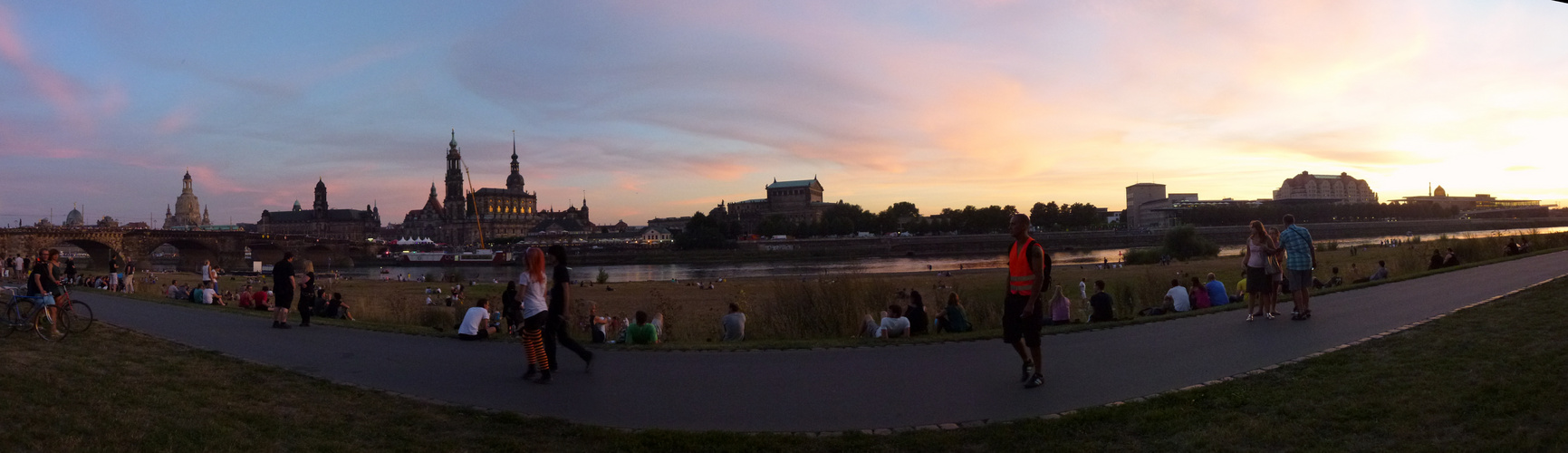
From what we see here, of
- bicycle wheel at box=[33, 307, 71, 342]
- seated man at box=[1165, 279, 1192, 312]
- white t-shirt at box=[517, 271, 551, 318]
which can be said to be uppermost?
white t-shirt at box=[517, 271, 551, 318]

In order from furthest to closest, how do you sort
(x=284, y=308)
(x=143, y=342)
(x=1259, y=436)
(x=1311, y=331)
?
(x=284, y=308), (x=143, y=342), (x=1311, y=331), (x=1259, y=436)

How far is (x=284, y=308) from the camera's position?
14.4 meters

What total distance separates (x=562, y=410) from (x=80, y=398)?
151 inches

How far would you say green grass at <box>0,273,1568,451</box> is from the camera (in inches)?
201

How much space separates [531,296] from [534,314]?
20 centimetres

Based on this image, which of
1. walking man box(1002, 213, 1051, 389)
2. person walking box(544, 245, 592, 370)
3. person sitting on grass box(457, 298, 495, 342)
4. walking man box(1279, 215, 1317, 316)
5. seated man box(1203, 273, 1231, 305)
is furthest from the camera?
seated man box(1203, 273, 1231, 305)

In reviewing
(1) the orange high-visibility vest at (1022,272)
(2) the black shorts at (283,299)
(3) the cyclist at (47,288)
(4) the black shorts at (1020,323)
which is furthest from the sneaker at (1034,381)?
(2) the black shorts at (283,299)

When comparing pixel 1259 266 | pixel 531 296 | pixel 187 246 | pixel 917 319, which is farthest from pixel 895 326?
pixel 187 246

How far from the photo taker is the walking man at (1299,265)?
11109mm

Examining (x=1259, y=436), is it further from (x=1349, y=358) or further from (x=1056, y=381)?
(x=1349, y=358)

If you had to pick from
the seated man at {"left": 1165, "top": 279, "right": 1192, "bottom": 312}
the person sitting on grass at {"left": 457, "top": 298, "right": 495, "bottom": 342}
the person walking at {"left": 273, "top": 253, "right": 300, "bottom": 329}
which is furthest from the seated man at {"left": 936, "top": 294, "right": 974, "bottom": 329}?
the person walking at {"left": 273, "top": 253, "right": 300, "bottom": 329}

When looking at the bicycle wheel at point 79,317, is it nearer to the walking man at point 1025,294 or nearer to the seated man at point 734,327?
the seated man at point 734,327

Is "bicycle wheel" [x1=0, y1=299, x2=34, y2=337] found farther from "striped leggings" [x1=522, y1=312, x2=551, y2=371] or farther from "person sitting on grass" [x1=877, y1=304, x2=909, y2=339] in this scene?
"person sitting on grass" [x1=877, y1=304, x2=909, y2=339]

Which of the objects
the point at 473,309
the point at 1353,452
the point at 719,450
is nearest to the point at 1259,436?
the point at 1353,452
